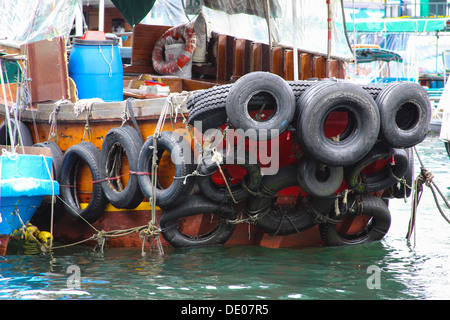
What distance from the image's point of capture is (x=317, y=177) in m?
5.79

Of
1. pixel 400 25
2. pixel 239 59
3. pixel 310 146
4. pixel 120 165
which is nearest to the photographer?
pixel 310 146

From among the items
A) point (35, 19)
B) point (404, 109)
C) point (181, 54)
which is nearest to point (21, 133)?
point (35, 19)

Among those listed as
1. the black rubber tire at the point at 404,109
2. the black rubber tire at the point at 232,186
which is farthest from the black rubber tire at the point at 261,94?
the black rubber tire at the point at 404,109

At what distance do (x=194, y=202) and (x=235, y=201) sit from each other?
1.26 feet

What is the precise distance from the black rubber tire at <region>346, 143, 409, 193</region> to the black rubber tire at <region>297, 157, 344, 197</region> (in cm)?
19

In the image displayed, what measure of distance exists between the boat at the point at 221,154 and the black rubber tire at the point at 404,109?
0.04 feet

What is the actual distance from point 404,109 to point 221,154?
1733mm

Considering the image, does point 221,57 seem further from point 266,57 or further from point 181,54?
point 266,57

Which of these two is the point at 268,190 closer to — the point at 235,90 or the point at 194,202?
the point at 194,202

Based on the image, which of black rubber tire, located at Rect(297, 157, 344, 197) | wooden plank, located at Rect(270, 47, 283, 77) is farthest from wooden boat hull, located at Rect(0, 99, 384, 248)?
wooden plank, located at Rect(270, 47, 283, 77)

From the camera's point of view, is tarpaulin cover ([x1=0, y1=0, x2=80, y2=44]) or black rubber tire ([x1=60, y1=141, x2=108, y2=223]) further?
tarpaulin cover ([x1=0, y1=0, x2=80, y2=44])

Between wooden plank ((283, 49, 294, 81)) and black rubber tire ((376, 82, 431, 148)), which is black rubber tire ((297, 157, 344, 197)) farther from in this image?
wooden plank ((283, 49, 294, 81))

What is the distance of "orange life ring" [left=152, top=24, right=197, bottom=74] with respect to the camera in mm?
9031

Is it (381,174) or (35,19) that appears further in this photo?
(35,19)
